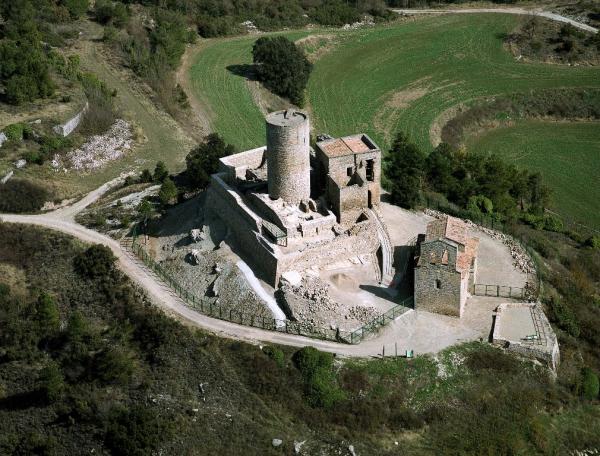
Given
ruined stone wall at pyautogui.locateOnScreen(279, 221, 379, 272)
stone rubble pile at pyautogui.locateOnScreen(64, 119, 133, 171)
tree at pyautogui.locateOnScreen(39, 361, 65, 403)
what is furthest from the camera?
stone rubble pile at pyautogui.locateOnScreen(64, 119, 133, 171)

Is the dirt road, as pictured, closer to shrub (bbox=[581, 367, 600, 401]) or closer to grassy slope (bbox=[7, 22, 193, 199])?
grassy slope (bbox=[7, 22, 193, 199])

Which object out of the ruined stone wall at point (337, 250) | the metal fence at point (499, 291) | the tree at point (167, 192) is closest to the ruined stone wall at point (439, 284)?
the metal fence at point (499, 291)

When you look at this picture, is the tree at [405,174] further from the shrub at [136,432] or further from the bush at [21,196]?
the bush at [21,196]

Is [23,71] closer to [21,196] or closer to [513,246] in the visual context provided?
[21,196]

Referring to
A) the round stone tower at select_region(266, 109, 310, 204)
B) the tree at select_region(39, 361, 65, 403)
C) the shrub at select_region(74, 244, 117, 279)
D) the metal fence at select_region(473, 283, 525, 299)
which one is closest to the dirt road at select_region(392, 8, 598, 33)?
the metal fence at select_region(473, 283, 525, 299)

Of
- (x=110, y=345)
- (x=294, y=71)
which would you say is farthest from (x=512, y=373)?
(x=294, y=71)
